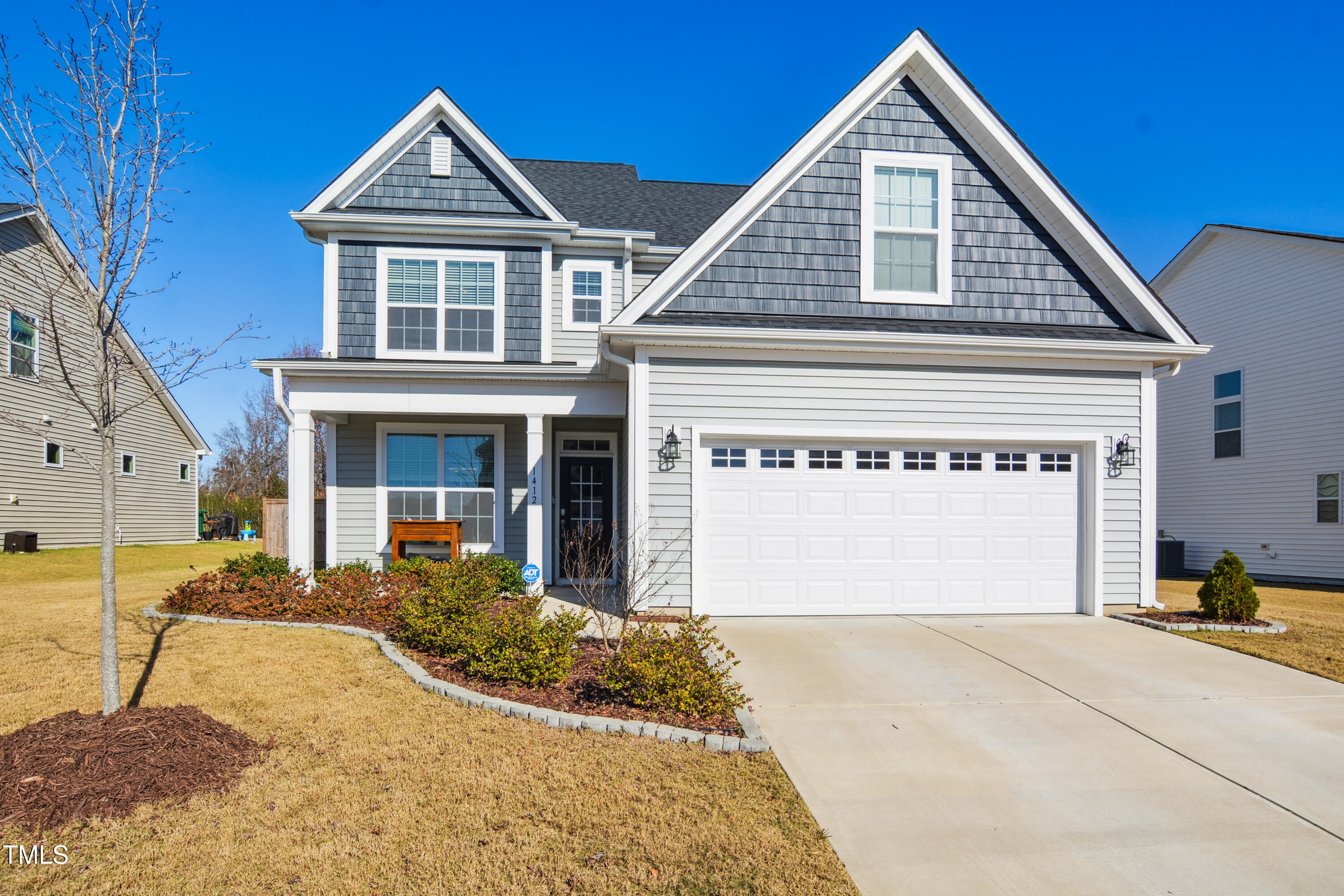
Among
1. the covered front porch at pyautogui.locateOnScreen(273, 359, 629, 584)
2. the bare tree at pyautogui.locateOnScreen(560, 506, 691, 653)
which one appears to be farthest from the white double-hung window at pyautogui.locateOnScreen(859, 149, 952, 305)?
the bare tree at pyautogui.locateOnScreen(560, 506, 691, 653)

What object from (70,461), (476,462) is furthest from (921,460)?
(70,461)

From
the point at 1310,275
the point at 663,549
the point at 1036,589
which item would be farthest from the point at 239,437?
the point at 1310,275

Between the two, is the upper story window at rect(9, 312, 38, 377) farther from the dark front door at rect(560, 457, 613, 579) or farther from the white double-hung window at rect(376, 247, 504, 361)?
the dark front door at rect(560, 457, 613, 579)

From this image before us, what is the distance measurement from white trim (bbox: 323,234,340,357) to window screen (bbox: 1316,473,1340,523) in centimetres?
1891

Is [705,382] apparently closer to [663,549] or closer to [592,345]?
A: [663,549]

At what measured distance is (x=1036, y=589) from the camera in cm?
1013

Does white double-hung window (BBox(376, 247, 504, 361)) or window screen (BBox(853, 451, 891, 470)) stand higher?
white double-hung window (BBox(376, 247, 504, 361))

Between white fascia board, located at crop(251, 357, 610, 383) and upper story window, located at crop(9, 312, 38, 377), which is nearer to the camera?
white fascia board, located at crop(251, 357, 610, 383)

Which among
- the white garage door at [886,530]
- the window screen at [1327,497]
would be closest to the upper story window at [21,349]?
the white garage door at [886,530]

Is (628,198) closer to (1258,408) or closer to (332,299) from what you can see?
(332,299)

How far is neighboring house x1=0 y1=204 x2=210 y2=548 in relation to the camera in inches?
669

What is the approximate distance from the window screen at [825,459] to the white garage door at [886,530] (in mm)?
17

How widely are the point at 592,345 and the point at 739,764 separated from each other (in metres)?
9.48

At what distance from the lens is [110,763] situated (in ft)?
14.2
